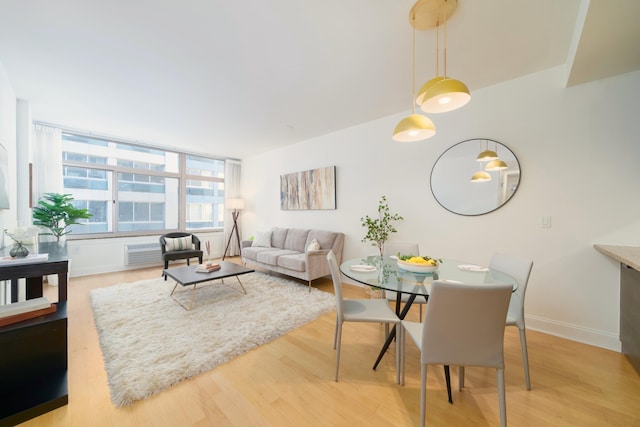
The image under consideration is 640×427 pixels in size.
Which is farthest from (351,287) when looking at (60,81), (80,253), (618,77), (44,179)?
(44,179)

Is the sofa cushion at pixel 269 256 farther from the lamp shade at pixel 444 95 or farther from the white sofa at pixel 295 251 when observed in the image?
the lamp shade at pixel 444 95

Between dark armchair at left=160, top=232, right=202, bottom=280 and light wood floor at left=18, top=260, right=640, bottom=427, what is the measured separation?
2.15m

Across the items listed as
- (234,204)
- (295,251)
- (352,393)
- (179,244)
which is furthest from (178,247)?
(352,393)

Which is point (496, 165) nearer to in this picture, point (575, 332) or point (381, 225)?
point (381, 225)

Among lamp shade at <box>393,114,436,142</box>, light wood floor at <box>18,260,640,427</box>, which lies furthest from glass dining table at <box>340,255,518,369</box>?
lamp shade at <box>393,114,436,142</box>

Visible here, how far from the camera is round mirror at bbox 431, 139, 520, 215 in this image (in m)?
2.62

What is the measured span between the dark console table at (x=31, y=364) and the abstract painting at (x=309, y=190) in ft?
11.3

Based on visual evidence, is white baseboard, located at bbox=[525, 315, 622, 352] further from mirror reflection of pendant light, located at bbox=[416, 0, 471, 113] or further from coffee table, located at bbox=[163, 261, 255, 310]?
coffee table, located at bbox=[163, 261, 255, 310]

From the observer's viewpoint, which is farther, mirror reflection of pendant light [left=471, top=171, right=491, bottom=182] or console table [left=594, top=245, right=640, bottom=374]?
mirror reflection of pendant light [left=471, top=171, right=491, bottom=182]

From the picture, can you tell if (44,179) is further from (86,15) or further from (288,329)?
(288,329)

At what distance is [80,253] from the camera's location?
432cm

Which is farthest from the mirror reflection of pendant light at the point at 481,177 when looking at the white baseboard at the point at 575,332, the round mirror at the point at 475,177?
the white baseboard at the point at 575,332

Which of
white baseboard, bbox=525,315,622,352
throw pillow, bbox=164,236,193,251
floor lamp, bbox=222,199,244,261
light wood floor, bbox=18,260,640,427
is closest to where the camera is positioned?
light wood floor, bbox=18,260,640,427

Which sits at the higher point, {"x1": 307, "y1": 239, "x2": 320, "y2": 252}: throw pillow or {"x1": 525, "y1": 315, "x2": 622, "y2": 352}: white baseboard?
{"x1": 307, "y1": 239, "x2": 320, "y2": 252}: throw pillow
